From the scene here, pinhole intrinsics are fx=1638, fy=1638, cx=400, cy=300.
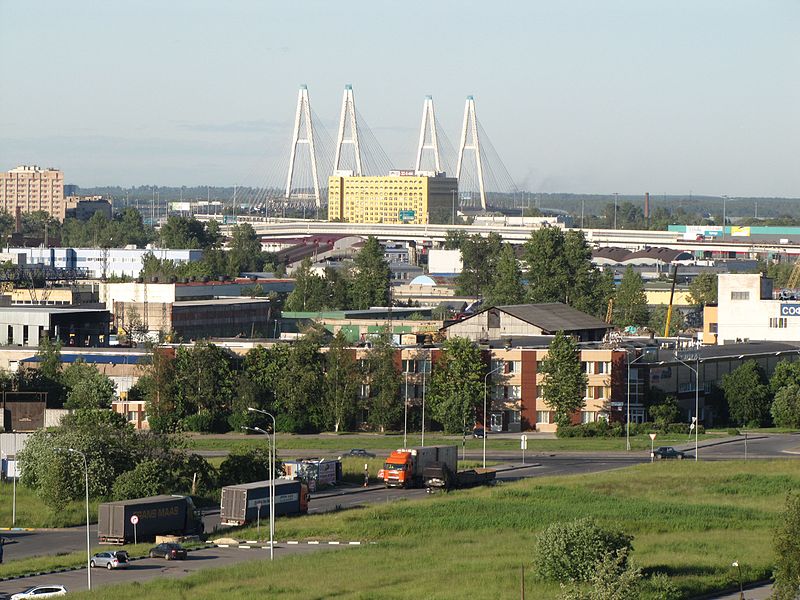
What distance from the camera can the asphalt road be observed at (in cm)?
4481

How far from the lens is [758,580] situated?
45.7 m

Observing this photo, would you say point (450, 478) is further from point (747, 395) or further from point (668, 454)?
point (747, 395)

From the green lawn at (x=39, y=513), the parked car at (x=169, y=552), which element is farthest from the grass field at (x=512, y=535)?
the green lawn at (x=39, y=513)

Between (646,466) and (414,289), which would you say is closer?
(646,466)

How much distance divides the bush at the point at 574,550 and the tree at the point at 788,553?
4500 millimetres

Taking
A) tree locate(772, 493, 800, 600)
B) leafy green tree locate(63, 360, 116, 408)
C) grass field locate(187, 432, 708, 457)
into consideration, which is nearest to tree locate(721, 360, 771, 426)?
grass field locate(187, 432, 708, 457)

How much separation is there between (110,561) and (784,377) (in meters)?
50.6

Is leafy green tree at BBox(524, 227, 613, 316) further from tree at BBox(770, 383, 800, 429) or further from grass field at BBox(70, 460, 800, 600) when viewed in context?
grass field at BBox(70, 460, 800, 600)

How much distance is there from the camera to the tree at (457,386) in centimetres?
8306

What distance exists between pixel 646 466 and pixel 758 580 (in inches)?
878

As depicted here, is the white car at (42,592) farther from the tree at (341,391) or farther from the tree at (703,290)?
the tree at (703,290)

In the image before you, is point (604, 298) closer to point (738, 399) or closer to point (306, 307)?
point (306, 307)

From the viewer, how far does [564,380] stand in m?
84.1

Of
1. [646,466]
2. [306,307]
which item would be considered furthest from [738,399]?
[306,307]
